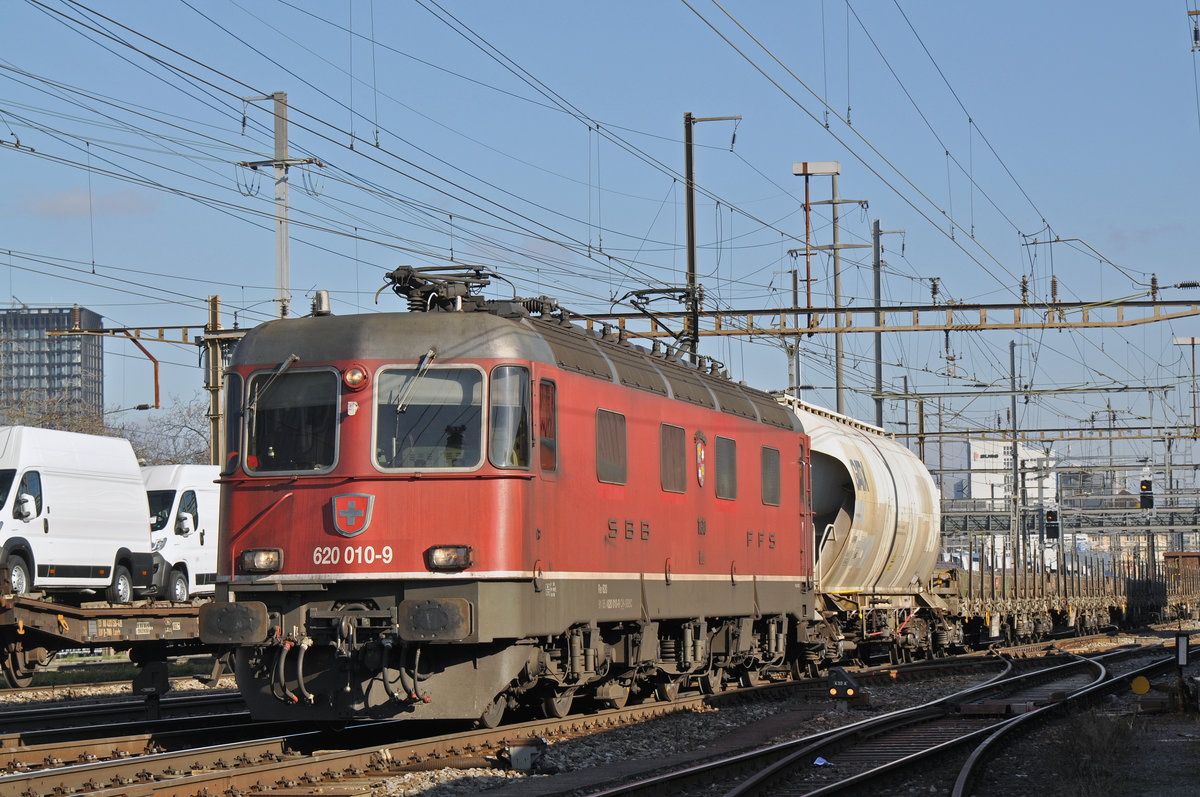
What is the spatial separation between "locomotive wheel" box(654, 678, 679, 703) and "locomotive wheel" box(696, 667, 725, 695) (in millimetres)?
914

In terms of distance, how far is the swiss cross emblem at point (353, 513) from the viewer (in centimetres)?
1320

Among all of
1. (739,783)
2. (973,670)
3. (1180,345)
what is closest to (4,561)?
(739,783)

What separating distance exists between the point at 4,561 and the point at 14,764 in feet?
26.3

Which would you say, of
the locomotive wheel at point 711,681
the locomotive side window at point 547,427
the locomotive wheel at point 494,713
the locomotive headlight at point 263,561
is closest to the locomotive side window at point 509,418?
the locomotive side window at point 547,427

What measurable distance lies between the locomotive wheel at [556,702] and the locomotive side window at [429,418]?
3.42m

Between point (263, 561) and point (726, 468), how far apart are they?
23.2 ft

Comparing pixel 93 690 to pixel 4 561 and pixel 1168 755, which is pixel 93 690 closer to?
pixel 4 561

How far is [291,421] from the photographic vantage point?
13664 mm

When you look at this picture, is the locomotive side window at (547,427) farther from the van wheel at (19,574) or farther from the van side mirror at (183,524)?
the van side mirror at (183,524)

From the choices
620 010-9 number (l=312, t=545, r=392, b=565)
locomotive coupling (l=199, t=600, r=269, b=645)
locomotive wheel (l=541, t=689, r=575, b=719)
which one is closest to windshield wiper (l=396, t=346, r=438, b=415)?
620 010-9 number (l=312, t=545, r=392, b=565)

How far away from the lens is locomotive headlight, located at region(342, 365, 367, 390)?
13453 mm

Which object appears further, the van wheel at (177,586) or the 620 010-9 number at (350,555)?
the van wheel at (177,586)

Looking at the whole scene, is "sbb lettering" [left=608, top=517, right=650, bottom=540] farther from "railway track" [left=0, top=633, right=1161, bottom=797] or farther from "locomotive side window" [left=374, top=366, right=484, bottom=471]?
"locomotive side window" [left=374, top=366, right=484, bottom=471]

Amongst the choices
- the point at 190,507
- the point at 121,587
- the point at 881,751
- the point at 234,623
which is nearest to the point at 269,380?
the point at 234,623
